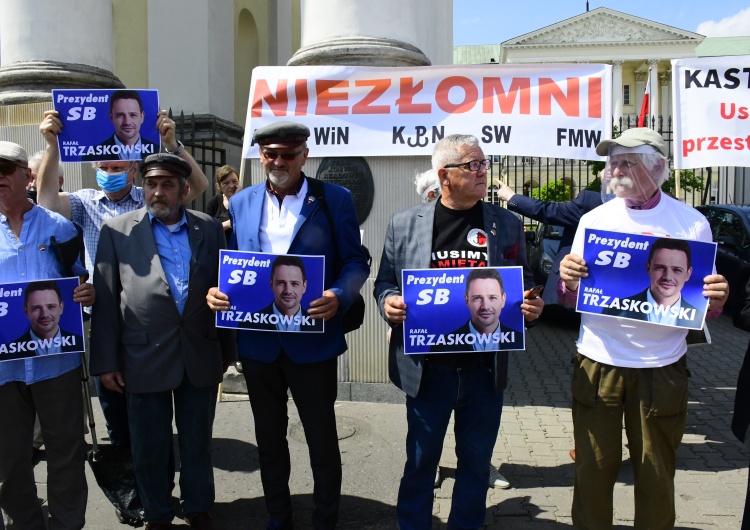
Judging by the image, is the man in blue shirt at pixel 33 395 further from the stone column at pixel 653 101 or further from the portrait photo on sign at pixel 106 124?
the stone column at pixel 653 101

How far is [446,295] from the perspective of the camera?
317 centimetres

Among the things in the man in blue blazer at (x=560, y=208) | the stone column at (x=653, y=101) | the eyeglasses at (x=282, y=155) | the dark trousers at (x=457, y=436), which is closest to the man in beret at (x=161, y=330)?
the eyeglasses at (x=282, y=155)

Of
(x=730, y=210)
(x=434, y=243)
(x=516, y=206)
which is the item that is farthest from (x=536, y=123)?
(x=730, y=210)

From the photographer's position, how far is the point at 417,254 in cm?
333

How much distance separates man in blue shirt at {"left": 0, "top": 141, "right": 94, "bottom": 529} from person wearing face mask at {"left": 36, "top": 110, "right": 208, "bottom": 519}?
46cm

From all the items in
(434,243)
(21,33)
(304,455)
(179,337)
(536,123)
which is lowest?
(304,455)

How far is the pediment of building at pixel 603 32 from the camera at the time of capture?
71188mm

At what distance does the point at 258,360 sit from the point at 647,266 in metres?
2.01

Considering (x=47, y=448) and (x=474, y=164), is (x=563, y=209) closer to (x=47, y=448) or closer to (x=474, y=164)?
(x=474, y=164)

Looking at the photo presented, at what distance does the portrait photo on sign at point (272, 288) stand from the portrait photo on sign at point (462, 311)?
0.50 meters

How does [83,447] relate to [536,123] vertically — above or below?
below

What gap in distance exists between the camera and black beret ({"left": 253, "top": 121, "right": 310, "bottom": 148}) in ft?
11.1

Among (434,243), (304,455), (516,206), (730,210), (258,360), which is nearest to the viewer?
(434,243)

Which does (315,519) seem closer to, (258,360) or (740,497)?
(258,360)
